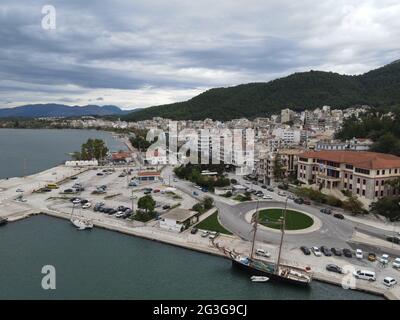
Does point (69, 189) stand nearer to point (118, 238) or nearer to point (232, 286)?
point (118, 238)

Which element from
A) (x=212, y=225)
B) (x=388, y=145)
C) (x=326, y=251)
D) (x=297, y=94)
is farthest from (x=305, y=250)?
(x=297, y=94)

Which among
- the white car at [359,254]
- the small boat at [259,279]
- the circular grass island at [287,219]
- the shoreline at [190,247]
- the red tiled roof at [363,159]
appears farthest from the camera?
the red tiled roof at [363,159]

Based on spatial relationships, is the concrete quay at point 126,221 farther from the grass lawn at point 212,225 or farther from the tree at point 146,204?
the tree at point 146,204

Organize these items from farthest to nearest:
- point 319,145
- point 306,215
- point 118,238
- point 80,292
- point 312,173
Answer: point 319,145 < point 312,173 < point 306,215 < point 118,238 < point 80,292

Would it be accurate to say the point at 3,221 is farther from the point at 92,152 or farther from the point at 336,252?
the point at 92,152

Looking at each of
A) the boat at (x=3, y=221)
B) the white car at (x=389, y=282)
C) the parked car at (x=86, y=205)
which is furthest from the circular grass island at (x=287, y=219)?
the boat at (x=3, y=221)

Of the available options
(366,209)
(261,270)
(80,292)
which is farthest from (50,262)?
(366,209)

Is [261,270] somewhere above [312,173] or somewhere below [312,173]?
below
